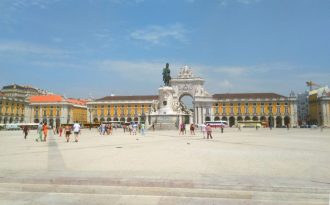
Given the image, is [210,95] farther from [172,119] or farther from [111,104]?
[172,119]

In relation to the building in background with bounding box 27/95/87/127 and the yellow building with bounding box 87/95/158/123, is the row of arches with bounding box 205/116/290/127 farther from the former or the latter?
the building in background with bounding box 27/95/87/127

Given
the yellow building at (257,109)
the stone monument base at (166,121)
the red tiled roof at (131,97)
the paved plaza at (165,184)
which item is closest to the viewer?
the paved plaza at (165,184)

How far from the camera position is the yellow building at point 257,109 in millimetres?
112062

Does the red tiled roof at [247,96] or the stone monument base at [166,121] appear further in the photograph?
the red tiled roof at [247,96]

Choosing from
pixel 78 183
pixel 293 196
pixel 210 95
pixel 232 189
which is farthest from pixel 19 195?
pixel 210 95

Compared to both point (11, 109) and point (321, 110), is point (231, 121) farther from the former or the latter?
point (11, 109)

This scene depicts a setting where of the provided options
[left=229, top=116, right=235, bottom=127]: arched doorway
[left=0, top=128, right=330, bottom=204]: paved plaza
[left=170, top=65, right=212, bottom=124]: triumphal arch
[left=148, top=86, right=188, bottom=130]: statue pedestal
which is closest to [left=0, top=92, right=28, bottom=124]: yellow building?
[left=170, top=65, right=212, bottom=124]: triumphal arch

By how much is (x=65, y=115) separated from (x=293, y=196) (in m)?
110

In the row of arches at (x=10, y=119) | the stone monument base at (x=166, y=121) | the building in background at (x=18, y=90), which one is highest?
the building in background at (x=18, y=90)

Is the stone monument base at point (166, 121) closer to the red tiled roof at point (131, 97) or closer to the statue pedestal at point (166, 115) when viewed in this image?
the statue pedestal at point (166, 115)

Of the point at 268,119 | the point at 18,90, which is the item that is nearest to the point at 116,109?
the point at 18,90

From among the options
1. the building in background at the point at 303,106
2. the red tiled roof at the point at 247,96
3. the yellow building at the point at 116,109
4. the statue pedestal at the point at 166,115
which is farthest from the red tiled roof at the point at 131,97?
the statue pedestal at the point at 166,115

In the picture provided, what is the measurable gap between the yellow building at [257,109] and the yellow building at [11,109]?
188 feet

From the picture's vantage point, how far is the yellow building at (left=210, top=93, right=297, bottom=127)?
112062mm
